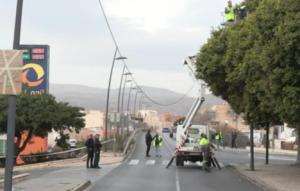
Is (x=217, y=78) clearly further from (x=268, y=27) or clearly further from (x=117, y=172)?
(x=268, y=27)

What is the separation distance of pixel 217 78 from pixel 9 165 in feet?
66.0

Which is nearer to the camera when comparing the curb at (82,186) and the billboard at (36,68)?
the curb at (82,186)

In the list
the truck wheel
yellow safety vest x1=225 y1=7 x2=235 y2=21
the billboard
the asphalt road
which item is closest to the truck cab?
the truck wheel

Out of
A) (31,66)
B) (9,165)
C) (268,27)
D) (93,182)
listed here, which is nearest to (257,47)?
(268,27)

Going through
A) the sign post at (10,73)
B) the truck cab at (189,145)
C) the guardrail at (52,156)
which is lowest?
the guardrail at (52,156)

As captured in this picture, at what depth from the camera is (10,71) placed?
15359 millimetres

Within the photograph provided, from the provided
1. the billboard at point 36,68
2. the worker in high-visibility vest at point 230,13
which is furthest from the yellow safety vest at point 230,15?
the billboard at point 36,68

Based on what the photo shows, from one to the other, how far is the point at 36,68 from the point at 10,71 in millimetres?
50160

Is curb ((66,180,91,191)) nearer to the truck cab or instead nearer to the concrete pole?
the concrete pole

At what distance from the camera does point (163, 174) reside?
29984 millimetres

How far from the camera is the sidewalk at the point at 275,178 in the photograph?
2293 centimetres

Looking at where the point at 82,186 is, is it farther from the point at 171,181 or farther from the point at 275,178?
the point at 275,178

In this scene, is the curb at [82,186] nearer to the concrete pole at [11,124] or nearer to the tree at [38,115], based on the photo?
the concrete pole at [11,124]

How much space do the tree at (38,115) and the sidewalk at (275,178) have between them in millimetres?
19191
